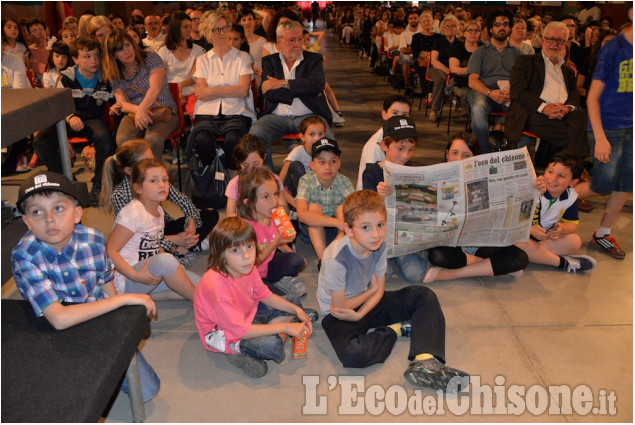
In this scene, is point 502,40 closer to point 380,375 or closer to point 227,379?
point 380,375

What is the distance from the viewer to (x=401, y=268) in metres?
3.80

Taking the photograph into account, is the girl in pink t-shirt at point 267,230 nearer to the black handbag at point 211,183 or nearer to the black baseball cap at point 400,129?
the black baseball cap at point 400,129

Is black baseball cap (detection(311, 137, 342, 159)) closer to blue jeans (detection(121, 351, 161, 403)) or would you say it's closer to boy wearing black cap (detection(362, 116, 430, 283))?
boy wearing black cap (detection(362, 116, 430, 283))

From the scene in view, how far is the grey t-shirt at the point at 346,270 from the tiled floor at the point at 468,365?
35 centimetres

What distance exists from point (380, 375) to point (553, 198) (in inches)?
78.9

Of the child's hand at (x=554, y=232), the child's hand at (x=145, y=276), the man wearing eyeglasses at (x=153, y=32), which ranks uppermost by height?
the man wearing eyeglasses at (x=153, y=32)

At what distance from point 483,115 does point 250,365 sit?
4.29 meters

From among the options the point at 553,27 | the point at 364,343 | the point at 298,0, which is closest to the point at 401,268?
the point at 364,343

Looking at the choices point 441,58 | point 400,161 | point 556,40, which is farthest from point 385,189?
point 441,58

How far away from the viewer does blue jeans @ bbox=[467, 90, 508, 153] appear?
6.00 metres

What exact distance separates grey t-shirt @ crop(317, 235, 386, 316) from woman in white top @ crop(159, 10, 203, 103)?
394 centimetres

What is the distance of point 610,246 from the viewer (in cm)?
428

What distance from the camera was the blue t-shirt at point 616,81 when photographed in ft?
12.6

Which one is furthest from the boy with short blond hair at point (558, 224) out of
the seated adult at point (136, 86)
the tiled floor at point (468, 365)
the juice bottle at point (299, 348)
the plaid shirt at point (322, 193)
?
the seated adult at point (136, 86)
